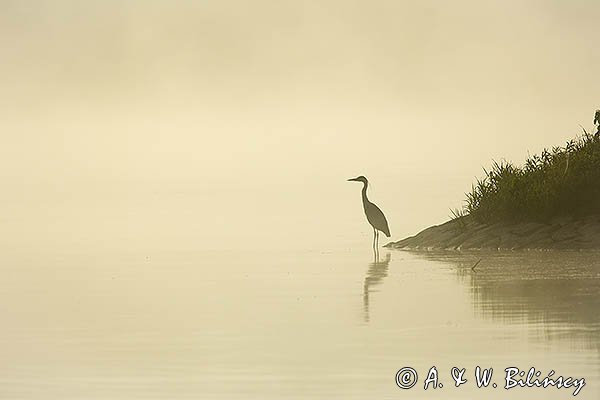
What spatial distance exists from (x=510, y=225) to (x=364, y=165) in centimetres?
8431

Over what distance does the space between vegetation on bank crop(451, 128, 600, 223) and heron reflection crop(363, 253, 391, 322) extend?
1811 millimetres

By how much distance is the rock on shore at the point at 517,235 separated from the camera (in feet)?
85.5

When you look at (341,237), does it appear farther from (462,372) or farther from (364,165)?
(364,165)

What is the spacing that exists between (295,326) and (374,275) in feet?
19.8

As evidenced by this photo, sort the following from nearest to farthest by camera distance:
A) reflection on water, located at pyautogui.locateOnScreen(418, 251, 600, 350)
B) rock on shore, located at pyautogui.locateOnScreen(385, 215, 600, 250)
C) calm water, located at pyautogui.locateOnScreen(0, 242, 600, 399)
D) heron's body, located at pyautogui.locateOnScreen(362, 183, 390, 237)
Result: calm water, located at pyautogui.locateOnScreen(0, 242, 600, 399) < reflection on water, located at pyautogui.locateOnScreen(418, 251, 600, 350) < rock on shore, located at pyautogui.locateOnScreen(385, 215, 600, 250) < heron's body, located at pyautogui.locateOnScreen(362, 183, 390, 237)

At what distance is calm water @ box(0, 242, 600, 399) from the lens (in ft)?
48.3

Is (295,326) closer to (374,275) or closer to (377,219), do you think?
(374,275)

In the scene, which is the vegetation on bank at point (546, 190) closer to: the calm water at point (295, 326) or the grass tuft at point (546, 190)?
the grass tuft at point (546, 190)

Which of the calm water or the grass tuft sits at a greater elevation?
the grass tuft

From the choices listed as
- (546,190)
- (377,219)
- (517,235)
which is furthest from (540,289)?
(377,219)
